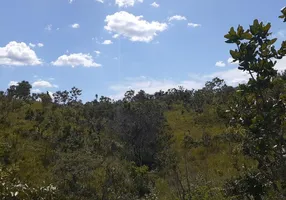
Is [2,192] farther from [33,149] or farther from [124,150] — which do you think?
[124,150]

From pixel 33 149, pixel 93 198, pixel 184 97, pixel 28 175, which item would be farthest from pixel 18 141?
pixel 184 97

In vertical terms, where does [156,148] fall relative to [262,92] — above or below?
below

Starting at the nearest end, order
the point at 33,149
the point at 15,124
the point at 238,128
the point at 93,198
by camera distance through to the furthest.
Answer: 1. the point at 238,128
2. the point at 93,198
3. the point at 33,149
4. the point at 15,124

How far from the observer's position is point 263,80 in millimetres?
2391

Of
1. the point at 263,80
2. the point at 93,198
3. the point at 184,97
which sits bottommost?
the point at 93,198

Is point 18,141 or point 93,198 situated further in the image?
point 18,141

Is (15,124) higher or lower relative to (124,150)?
higher

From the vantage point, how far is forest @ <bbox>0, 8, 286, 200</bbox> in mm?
2420

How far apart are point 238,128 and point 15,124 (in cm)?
1274

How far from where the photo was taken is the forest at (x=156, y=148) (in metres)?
2.42

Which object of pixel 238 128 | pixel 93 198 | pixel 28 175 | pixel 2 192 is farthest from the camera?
pixel 28 175

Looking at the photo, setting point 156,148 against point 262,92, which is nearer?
point 262,92

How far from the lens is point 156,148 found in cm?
1491

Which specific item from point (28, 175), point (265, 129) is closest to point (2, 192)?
point (265, 129)
